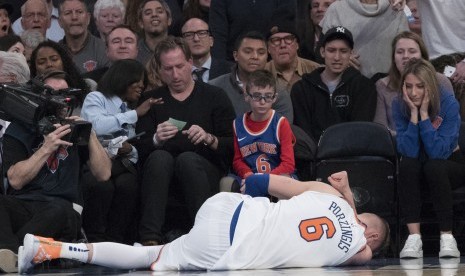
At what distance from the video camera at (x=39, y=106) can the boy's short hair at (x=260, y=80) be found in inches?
72.4

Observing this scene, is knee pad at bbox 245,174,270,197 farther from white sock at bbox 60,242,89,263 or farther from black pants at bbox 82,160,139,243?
black pants at bbox 82,160,139,243

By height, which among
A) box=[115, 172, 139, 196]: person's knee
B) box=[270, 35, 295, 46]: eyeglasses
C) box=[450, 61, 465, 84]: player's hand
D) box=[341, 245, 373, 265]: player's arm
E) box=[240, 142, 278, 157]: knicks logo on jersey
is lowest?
box=[341, 245, 373, 265]: player's arm

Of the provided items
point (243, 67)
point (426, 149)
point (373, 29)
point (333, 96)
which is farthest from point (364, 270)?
point (373, 29)

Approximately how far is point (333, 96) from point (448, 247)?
2133 mm

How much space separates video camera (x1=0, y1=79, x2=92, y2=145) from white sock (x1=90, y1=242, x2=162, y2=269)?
1.24m

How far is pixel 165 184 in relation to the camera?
11234 millimetres

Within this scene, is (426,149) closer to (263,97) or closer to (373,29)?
(263,97)

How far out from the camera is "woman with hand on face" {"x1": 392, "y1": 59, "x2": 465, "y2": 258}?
11.1m

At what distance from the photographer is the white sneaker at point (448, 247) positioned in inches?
430

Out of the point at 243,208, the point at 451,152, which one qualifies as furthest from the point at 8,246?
the point at 451,152

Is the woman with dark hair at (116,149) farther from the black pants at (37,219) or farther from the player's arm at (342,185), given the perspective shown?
the player's arm at (342,185)

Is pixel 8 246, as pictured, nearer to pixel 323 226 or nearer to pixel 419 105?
pixel 323 226

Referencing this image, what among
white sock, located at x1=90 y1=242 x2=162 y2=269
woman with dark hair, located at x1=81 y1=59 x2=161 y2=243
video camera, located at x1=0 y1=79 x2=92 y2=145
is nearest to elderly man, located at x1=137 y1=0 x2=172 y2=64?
woman with dark hair, located at x1=81 y1=59 x2=161 y2=243

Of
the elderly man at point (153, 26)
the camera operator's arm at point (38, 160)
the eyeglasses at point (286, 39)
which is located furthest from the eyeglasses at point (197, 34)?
the camera operator's arm at point (38, 160)
